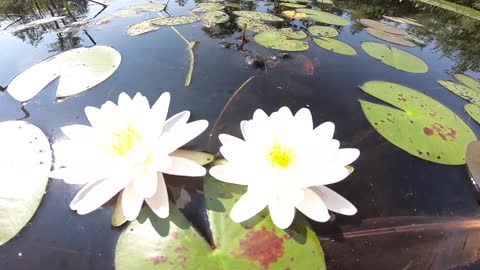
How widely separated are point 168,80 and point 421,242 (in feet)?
5.53

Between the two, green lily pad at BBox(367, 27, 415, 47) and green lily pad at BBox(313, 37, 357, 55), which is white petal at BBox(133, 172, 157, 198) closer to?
green lily pad at BBox(313, 37, 357, 55)

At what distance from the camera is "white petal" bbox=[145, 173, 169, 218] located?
1.00m

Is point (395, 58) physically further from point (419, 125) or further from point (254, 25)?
point (254, 25)

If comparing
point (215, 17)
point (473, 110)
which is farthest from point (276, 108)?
point (215, 17)

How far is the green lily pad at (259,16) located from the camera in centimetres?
325

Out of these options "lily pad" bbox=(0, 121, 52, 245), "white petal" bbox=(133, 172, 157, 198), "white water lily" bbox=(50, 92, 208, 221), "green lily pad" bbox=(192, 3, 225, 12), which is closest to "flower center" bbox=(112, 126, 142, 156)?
"white water lily" bbox=(50, 92, 208, 221)

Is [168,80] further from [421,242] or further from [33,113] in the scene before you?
[421,242]

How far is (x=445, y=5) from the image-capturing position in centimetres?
696

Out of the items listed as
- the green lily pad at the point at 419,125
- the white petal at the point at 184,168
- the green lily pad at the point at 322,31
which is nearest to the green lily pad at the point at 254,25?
the green lily pad at the point at 322,31

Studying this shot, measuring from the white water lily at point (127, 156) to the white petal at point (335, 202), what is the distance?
46 cm

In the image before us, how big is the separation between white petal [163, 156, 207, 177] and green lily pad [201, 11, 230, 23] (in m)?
2.31

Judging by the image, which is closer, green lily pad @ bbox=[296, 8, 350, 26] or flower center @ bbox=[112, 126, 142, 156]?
flower center @ bbox=[112, 126, 142, 156]

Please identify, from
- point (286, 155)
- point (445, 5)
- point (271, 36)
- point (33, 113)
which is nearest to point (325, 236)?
point (286, 155)

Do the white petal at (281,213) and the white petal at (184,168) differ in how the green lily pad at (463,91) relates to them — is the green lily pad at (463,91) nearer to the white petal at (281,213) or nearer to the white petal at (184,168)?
the white petal at (281,213)
